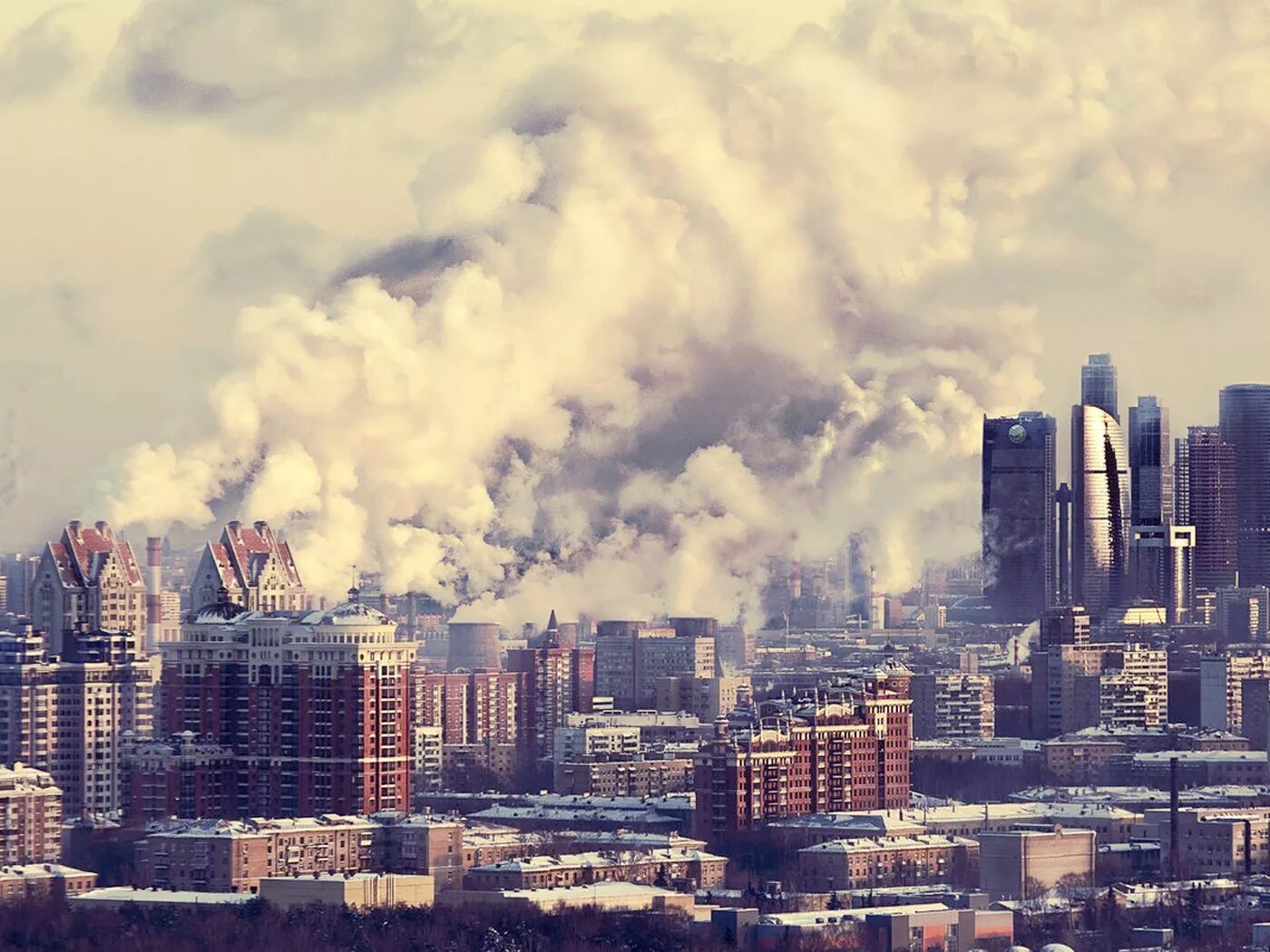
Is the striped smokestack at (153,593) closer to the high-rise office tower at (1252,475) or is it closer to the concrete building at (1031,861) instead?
the concrete building at (1031,861)

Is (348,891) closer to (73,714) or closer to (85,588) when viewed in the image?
(73,714)

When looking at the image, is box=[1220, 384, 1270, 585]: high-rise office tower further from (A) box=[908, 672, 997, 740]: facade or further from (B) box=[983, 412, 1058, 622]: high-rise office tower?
(A) box=[908, 672, 997, 740]: facade

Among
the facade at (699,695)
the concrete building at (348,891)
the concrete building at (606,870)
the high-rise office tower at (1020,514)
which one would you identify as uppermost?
the high-rise office tower at (1020,514)

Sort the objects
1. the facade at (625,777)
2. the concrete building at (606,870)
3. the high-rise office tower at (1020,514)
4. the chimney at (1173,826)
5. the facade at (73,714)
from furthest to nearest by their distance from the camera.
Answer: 1. the high-rise office tower at (1020,514)
2. the facade at (625,777)
3. the facade at (73,714)
4. the chimney at (1173,826)
5. the concrete building at (606,870)

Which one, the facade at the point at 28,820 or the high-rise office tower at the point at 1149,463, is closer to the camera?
the facade at the point at 28,820

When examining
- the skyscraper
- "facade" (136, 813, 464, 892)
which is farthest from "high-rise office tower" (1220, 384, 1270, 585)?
"facade" (136, 813, 464, 892)

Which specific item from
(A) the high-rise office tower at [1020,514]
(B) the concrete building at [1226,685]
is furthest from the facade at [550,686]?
(A) the high-rise office tower at [1020,514]

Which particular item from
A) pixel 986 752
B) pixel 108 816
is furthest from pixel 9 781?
pixel 986 752

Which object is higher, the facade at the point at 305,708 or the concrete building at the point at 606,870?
the facade at the point at 305,708
